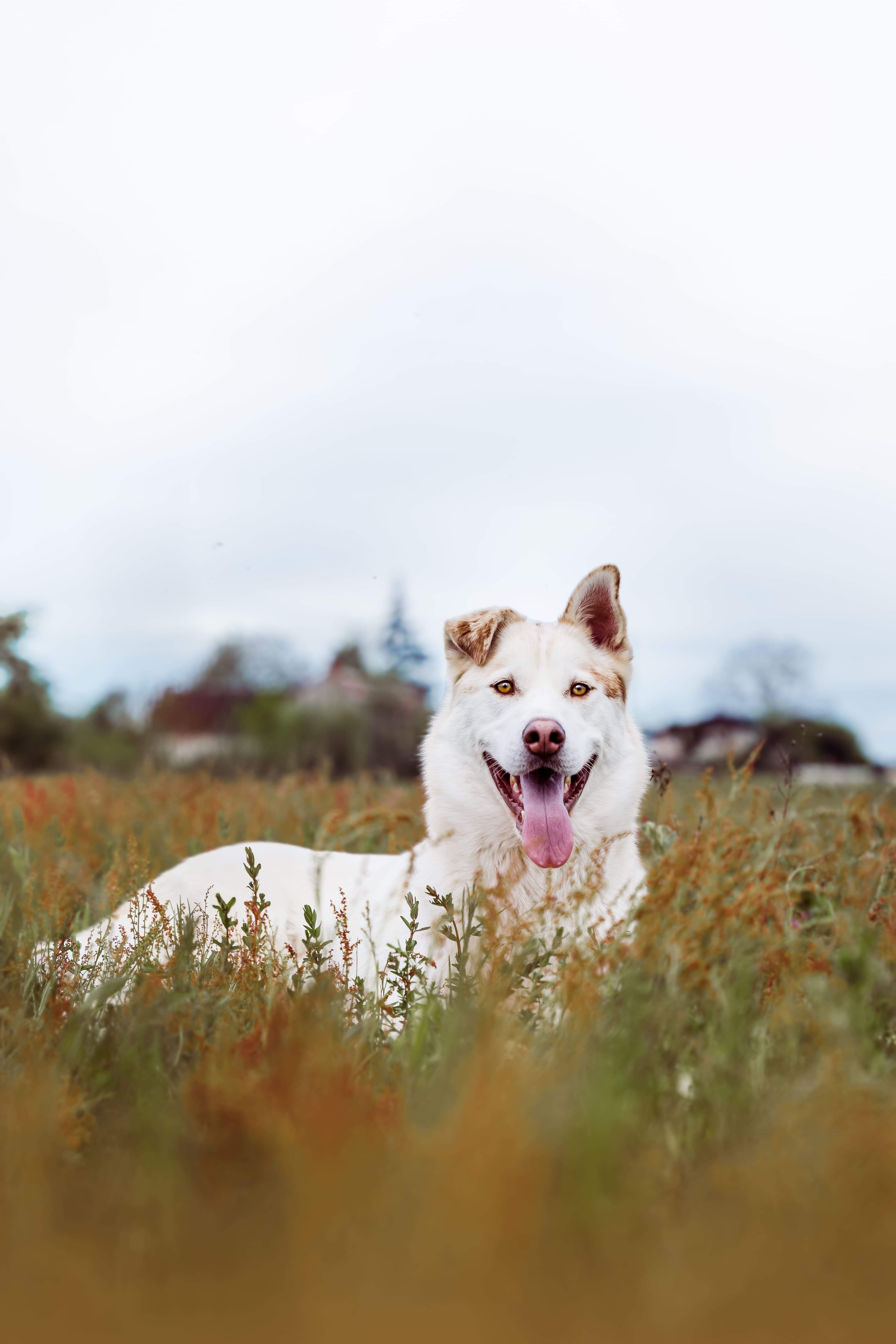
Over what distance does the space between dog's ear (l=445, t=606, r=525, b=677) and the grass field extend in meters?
1.21

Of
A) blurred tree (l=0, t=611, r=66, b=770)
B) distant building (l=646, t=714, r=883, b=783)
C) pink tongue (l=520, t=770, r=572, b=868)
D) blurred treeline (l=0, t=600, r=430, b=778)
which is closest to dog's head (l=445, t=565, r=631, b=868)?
pink tongue (l=520, t=770, r=572, b=868)

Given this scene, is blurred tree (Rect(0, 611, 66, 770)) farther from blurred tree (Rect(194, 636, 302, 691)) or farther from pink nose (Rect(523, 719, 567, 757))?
pink nose (Rect(523, 719, 567, 757))

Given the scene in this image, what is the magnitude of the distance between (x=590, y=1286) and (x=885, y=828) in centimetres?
402

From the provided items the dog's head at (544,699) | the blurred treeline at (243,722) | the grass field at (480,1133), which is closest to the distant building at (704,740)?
the blurred treeline at (243,722)

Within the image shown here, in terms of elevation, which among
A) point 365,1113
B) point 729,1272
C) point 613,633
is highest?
point 613,633

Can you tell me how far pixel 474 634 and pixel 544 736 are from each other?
76 cm

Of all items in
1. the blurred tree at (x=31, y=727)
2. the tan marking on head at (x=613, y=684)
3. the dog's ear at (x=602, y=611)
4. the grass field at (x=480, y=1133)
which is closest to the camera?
the grass field at (x=480, y=1133)

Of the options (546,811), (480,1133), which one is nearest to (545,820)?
(546,811)

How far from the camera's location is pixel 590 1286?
1.47m

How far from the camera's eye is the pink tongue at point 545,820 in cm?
365

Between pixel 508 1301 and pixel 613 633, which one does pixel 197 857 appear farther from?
pixel 508 1301

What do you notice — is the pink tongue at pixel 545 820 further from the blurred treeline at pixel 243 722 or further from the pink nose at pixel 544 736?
the blurred treeline at pixel 243 722

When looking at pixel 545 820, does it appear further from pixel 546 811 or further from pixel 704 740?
pixel 704 740

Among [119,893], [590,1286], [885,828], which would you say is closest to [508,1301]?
[590,1286]
